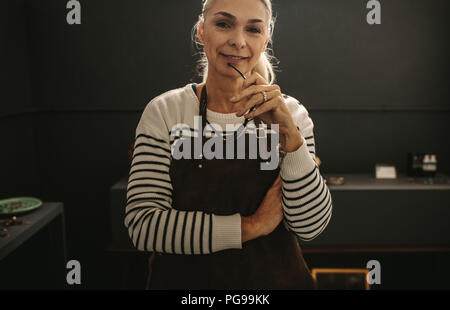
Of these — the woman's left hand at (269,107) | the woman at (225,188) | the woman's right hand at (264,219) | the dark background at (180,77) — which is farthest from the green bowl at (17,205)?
the woman's left hand at (269,107)

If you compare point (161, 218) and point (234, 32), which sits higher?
point (234, 32)

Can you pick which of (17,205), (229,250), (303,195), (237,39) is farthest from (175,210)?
(17,205)

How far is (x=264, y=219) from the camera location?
3.29 feet

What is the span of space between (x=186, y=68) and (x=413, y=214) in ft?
5.84

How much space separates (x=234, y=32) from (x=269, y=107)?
0.74 feet

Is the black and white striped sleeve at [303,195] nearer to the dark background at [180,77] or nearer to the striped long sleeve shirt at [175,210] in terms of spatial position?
the striped long sleeve shirt at [175,210]

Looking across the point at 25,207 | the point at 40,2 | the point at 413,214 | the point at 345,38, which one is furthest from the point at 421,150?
the point at 40,2

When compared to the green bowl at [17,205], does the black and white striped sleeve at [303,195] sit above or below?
above

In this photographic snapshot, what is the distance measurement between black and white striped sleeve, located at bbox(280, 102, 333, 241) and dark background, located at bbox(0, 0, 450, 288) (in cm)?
199

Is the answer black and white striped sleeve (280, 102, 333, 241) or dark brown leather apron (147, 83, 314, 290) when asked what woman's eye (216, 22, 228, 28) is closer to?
dark brown leather apron (147, 83, 314, 290)

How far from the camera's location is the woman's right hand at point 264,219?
997mm

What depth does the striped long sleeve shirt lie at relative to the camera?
96 cm

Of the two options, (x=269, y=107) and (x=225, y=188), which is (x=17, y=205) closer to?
(x=225, y=188)

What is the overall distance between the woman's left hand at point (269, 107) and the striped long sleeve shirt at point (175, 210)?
0.03 metres
